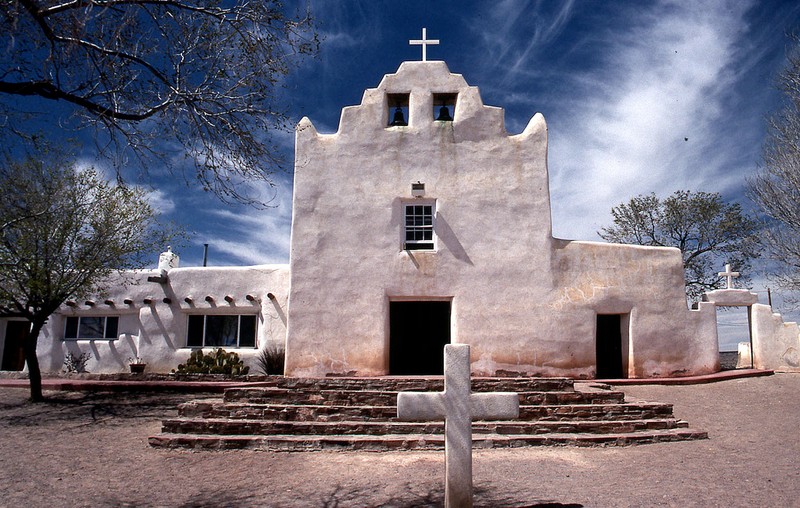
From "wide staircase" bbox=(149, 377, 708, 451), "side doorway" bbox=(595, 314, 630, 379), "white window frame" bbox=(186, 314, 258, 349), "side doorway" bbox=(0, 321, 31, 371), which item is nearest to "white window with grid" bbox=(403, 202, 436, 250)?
"wide staircase" bbox=(149, 377, 708, 451)

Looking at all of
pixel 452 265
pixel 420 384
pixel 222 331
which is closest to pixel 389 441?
pixel 420 384

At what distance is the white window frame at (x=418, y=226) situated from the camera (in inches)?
527

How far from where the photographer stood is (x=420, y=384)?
34.8 ft

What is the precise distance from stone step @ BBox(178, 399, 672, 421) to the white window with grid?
485cm

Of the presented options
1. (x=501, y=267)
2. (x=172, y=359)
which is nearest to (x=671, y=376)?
(x=501, y=267)

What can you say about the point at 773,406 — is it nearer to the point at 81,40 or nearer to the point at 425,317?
the point at 425,317

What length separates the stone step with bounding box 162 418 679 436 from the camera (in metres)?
8.82

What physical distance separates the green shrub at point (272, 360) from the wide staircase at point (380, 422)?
4389 millimetres

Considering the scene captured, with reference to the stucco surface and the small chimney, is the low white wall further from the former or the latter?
the small chimney

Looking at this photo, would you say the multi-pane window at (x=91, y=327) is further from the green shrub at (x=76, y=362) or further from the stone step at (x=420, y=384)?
the stone step at (x=420, y=384)

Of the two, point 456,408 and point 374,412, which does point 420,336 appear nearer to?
point 374,412

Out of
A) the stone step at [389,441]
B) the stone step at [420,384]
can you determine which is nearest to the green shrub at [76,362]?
the stone step at [420,384]

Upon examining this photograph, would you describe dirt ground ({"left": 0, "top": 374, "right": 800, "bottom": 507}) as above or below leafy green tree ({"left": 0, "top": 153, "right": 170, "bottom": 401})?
below

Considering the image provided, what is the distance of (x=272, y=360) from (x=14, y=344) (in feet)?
29.9
